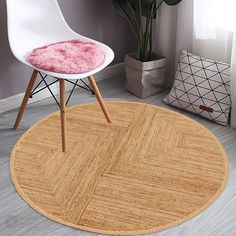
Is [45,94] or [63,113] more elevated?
[63,113]

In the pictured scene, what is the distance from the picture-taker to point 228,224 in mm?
1660

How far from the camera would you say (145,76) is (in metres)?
2.57

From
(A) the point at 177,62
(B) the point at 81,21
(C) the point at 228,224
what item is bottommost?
(C) the point at 228,224

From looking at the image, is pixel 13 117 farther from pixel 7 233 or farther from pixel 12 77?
pixel 7 233

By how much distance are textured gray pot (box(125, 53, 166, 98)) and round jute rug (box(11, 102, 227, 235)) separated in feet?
0.69

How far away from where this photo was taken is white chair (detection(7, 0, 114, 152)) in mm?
2133

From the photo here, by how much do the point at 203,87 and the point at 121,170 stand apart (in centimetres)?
75

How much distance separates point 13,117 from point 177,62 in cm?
107

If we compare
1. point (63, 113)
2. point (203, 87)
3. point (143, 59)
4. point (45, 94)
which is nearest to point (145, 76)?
point (143, 59)

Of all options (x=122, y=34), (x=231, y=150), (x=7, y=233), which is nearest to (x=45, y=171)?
(x=7, y=233)

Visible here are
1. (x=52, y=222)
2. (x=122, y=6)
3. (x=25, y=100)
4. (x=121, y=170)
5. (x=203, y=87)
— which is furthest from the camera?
(x=122, y=6)

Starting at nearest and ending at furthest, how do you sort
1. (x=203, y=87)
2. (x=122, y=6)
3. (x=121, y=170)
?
1. (x=121, y=170)
2. (x=203, y=87)
3. (x=122, y=6)

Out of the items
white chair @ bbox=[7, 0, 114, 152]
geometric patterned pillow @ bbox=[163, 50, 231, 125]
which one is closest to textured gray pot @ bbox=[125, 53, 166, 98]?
geometric patterned pillow @ bbox=[163, 50, 231, 125]

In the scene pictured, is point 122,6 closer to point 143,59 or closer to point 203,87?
point 143,59
